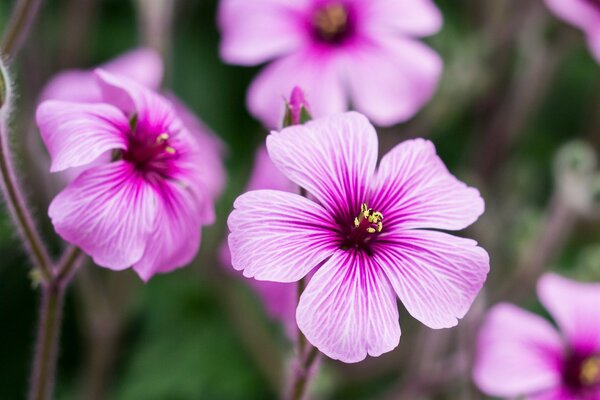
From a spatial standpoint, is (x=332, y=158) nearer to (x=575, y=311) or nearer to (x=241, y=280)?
(x=575, y=311)

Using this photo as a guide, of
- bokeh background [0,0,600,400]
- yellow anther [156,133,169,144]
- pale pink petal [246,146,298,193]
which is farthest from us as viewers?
bokeh background [0,0,600,400]

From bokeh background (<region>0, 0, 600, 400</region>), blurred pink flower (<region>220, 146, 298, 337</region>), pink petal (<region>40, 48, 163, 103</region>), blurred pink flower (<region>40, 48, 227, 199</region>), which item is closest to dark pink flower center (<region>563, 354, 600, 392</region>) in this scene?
bokeh background (<region>0, 0, 600, 400</region>)

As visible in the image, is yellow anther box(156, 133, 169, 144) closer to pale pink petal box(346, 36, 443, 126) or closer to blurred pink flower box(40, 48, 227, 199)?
blurred pink flower box(40, 48, 227, 199)

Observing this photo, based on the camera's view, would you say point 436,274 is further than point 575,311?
No

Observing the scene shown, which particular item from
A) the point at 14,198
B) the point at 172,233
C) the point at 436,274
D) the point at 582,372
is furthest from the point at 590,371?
the point at 14,198

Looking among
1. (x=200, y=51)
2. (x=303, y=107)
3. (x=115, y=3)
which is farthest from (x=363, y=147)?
(x=115, y=3)

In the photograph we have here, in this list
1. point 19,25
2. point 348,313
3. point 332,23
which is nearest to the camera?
point 348,313
